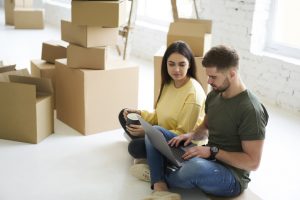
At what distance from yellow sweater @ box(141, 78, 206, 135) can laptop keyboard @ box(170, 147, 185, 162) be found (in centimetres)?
20

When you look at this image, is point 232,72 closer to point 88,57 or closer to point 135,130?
point 135,130

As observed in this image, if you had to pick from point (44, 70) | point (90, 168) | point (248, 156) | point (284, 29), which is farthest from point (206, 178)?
point (284, 29)

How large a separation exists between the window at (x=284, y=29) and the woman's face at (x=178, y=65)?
1.94 meters

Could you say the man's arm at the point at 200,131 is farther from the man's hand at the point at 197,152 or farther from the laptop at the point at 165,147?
the man's hand at the point at 197,152

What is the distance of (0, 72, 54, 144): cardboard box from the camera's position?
286 cm

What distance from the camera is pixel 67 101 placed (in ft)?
10.7

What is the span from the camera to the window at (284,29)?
404cm

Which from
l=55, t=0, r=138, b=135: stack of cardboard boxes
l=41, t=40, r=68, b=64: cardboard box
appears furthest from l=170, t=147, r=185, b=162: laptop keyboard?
l=41, t=40, r=68, b=64: cardboard box

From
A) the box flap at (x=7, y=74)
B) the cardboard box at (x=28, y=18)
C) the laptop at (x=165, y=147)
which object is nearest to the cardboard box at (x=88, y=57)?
the box flap at (x=7, y=74)

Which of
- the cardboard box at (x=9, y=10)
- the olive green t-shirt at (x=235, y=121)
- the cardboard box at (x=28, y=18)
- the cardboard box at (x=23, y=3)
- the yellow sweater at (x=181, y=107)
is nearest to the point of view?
the olive green t-shirt at (x=235, y=121)

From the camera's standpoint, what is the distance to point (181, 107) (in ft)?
8.13

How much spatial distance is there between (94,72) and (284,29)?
6.88 feet

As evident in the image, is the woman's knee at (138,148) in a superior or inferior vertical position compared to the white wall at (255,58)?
inferior

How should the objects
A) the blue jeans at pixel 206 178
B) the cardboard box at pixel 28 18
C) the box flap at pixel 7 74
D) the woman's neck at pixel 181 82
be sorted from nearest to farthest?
the blue jeans at pixel 206 178 → the woman's neck at pixel 181 82 → the box flap at pixel 7 74 → the cardboard box at pixel 28 18
